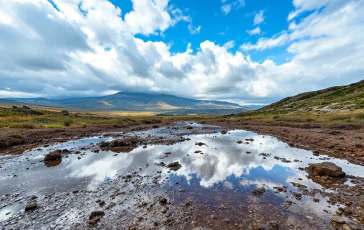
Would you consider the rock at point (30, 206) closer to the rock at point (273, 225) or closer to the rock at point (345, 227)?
the rock at point (273, 225)

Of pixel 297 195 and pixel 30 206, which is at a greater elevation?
pixel 297 195

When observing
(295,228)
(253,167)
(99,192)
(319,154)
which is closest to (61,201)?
(99,192)

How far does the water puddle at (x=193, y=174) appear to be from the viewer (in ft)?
28.2

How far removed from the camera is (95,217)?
289 inches

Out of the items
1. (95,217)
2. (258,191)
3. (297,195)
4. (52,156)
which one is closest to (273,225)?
(258,191)

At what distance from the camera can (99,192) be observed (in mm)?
9664

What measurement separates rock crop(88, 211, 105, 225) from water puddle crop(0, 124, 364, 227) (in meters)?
3.37

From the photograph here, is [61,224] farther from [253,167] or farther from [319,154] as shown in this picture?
[319,154]

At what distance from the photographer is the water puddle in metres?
8.61

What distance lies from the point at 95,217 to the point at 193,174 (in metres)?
6.96

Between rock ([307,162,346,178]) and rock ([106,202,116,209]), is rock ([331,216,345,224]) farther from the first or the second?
rock ([106,202,116,209])

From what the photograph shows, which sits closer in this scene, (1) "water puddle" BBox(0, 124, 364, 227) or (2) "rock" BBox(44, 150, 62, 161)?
(1) "water puddle" BBox(0, 124, 364, 227)

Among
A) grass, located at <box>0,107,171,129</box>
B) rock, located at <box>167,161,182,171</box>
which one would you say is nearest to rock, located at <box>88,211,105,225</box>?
rock, located at <box>167,161,182,171</box>

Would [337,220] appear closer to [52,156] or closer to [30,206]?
[30,206]
